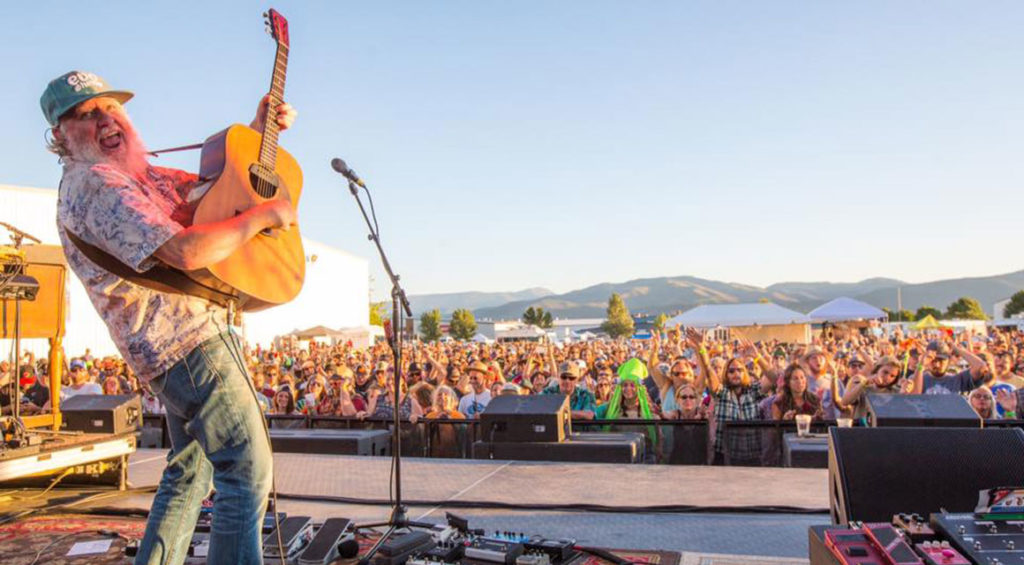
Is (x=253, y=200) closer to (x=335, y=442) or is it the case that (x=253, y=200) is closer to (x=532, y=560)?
(x=532, y=560)

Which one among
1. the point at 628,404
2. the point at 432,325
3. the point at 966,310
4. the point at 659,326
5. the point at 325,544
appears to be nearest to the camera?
the point at 325,544

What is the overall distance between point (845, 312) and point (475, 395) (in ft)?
47.9

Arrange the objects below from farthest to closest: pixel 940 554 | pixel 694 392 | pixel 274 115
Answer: pixel 694 392
pixel 274 115
pixel 940 554

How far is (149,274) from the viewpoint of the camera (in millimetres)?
1979

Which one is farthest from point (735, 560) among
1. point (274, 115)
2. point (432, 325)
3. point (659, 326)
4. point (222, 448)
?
point (432, 325)

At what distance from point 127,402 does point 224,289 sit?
14.4ft

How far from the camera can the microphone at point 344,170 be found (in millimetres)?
3223

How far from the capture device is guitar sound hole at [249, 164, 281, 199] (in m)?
2.30

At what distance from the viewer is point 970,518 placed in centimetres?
201

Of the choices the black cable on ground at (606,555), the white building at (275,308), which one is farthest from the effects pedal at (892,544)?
the white building at (275,308)

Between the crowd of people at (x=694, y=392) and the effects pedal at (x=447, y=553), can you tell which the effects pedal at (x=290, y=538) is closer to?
the effects pedal at (x=447, y=553)

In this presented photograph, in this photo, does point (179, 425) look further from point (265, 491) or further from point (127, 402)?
point (127, 402)

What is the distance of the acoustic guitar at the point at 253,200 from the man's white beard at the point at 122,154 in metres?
0.18

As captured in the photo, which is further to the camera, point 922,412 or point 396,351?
point 922,412
